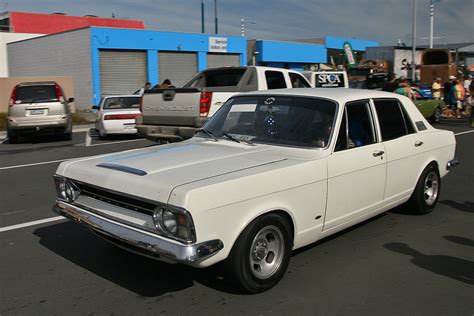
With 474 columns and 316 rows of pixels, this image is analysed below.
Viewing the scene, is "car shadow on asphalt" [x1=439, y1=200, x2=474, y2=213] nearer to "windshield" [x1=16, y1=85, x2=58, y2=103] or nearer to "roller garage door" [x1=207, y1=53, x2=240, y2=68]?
"windshield" [x1=16, y1=85, x2=58, y2=103]

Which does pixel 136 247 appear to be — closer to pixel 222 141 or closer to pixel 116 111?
pixel 222 141

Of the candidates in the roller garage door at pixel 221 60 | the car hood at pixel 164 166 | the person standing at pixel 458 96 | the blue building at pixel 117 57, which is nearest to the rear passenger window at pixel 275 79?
the car hood at pixel 164 166

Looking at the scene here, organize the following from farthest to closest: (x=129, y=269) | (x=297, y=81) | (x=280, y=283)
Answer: (x=297, y=81) → (x=129, y=269) → (x=280, y=283)

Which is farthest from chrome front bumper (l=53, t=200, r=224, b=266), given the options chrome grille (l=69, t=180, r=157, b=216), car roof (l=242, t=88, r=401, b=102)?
car roof (l=242, t=88, r=401, b=102)

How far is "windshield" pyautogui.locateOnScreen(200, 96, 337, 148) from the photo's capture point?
4629mm

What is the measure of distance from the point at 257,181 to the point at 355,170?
1325 millimetres

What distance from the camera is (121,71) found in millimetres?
29547

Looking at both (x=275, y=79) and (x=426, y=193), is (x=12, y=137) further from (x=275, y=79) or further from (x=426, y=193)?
(x=426, y=193)

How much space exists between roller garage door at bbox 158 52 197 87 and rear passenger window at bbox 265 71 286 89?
69.3 feet

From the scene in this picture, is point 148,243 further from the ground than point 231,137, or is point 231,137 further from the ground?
point 231,137

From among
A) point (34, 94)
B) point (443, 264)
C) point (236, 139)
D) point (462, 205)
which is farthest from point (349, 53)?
point (443, 264)

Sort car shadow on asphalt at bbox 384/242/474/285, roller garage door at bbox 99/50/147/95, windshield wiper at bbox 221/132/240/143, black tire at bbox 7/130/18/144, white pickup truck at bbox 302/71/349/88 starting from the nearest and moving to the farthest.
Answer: car shadow on asphalt at bbox 384/242/474/285
windshield wiper at bbox 221/132/240/143
black tire at bbox 7/130/18/144
white pickup truck at bbox 302/71/349/88
roller garage door at bbox 99/50/147/95

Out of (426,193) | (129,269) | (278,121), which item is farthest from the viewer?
(426,193)

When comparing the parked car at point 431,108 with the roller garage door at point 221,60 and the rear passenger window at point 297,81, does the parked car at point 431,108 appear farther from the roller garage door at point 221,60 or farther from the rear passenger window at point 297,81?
the roller garage door at point 221,60
